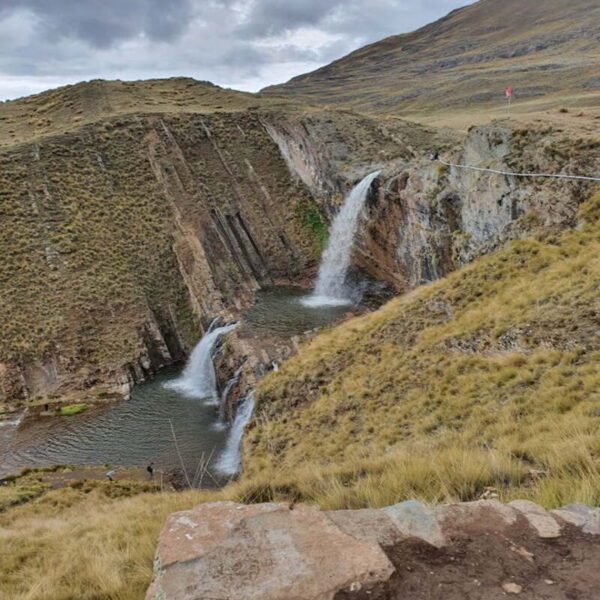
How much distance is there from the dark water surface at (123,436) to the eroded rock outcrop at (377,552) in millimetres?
16109

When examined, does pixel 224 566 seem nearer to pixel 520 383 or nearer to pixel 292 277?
pixel 520 383

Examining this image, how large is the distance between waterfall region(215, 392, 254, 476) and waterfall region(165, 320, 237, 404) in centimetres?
419

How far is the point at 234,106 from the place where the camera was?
53.7 meters

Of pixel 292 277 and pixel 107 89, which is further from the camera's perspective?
pixel 107 89

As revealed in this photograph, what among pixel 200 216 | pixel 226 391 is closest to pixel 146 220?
pixel 200 216

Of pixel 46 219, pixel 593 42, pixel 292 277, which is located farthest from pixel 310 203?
pixel 593 42

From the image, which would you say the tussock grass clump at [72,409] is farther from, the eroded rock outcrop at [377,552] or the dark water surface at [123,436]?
the eroded rock outcrop at [377,552]

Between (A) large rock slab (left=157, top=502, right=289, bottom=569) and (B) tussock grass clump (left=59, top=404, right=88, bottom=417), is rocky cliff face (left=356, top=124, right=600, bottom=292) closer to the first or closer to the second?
(A) large rock slab (left=157, top=502, right=289, bottom=569)

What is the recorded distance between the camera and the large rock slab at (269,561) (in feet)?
10.6

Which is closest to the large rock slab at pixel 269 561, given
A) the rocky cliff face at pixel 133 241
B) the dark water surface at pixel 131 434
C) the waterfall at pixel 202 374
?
the dark water surface at pixel 131 434

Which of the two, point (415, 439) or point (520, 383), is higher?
point (520, 383)

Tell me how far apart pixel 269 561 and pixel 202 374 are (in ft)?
83.6

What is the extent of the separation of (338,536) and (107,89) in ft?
204

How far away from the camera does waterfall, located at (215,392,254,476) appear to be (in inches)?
727
